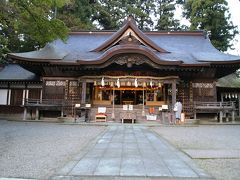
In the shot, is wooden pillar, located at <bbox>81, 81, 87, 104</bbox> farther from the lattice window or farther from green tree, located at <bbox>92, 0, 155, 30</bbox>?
green tree, located at <bbox>92, 0, 155, 30</bbox>

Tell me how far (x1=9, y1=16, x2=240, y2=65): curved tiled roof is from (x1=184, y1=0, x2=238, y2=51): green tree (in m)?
7.46

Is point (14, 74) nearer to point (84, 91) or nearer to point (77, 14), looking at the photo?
point (84, 91)

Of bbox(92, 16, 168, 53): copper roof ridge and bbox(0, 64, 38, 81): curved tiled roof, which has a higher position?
bbox(92, 16, 168, 53): copper roof ridge

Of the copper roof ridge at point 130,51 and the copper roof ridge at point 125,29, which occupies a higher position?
the copper roof ridge at point 125,29

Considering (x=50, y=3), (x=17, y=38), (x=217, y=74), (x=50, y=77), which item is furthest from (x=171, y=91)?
(x=17, y=38)

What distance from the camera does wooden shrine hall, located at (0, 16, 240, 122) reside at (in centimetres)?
1817

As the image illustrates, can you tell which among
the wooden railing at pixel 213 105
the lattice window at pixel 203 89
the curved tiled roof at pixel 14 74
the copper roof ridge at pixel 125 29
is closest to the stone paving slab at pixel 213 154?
the wooden railing at pixel 213 105

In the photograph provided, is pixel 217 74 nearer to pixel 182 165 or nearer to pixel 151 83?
pixel 151 83

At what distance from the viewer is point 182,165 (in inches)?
205

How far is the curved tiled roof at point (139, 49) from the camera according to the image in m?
18.0

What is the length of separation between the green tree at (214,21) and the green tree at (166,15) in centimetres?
734

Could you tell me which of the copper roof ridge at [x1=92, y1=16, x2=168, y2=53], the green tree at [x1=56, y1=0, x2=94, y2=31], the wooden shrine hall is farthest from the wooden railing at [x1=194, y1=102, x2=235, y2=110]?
the green tree at [x1=56, y1=0, x2=94, y2=31]

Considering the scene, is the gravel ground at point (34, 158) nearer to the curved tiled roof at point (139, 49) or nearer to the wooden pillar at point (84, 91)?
the curved tiled roof at point (139, 49)

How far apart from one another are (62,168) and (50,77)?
16339 mm
